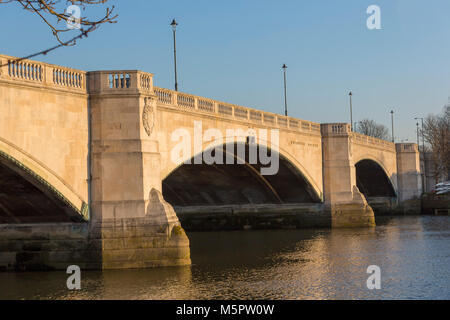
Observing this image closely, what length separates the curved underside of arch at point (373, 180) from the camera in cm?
5825

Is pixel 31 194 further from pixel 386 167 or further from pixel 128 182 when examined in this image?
pixel 386 167

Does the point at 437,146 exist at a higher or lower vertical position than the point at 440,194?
higher

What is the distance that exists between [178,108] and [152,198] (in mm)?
5770

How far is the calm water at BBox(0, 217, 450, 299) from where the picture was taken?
1925cm

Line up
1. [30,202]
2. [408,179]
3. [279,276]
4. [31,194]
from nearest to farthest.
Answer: [279,276]
[31,194]
[30,202]
[408,179]

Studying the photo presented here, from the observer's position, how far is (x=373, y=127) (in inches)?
4700

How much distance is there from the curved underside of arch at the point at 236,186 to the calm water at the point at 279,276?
658 cm

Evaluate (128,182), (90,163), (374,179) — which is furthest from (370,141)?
(90,163)

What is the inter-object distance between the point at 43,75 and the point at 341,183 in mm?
26612

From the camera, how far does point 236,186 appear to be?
141 feet

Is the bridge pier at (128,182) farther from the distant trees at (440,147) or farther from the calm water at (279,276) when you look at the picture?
the distant trees at (440,147)

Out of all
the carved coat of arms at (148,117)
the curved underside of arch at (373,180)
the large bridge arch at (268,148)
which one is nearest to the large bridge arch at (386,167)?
the curved underside of arch at (373,180)
